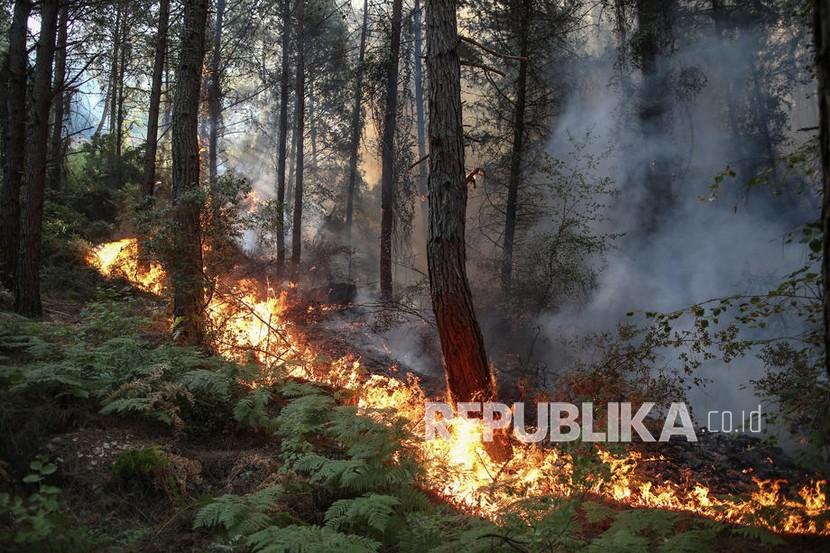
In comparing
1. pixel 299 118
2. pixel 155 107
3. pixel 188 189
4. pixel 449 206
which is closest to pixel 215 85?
pixel 299 118

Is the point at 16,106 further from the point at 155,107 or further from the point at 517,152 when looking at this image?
the point at 517,152

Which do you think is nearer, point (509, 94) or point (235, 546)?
point (235, 546)

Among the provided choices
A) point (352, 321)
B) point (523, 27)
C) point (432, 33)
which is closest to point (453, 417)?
point (432, 33)

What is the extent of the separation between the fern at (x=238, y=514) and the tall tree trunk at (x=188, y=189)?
197 inches

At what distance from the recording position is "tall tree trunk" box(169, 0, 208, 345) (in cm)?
830

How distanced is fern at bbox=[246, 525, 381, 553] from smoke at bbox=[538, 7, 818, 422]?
44.1 feet

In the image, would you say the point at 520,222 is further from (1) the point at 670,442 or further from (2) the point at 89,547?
(2) the point at 89,547

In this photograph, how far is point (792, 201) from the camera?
19.6 meters

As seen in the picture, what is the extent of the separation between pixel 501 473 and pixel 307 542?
344 centimetres

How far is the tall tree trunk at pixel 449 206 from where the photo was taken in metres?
6.75

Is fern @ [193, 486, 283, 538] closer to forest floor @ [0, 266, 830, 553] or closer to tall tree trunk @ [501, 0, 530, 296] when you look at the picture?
forest floor @ [0, 266, 830, 553]

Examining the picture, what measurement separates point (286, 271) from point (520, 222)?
8.42m

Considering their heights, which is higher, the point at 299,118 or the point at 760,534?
the point at 299,118

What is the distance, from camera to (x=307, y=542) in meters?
3.10
